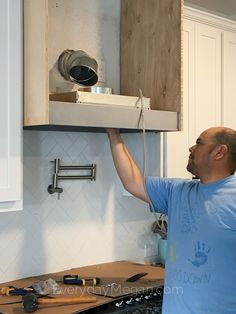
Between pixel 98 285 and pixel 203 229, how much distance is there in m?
0.64

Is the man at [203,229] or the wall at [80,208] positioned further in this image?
the wall at [80,208]

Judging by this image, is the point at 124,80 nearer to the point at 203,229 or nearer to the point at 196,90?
the point at 196,90

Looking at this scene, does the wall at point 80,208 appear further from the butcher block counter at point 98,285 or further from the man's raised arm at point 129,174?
the man's raised arm at point 129,174

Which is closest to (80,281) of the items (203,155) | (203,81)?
(203,155)

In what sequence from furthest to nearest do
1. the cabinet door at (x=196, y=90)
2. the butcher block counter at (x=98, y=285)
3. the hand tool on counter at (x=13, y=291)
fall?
the cabinet door at (x=196, y=90) < the hand tool on counter at (x=13, y=291) < the butcher block counter at (x=98, y=285)

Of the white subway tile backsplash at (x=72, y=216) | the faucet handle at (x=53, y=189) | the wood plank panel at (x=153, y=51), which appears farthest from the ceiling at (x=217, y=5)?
the faucet handle at (x=53, y=189)

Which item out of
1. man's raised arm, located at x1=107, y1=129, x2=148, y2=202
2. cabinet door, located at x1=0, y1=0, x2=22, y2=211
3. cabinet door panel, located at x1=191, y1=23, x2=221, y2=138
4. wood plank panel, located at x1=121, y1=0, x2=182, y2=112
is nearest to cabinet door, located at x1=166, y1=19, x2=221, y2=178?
cabinet door panel, located at x1=191, y1=23, x2=221, y2=138

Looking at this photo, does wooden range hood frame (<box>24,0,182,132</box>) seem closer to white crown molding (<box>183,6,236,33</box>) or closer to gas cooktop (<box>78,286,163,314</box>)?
white crown molding (<box>183,6,236,33</box>)

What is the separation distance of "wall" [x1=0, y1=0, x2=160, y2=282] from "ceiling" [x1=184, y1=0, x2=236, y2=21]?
78 centimetres

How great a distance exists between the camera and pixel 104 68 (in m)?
2.73

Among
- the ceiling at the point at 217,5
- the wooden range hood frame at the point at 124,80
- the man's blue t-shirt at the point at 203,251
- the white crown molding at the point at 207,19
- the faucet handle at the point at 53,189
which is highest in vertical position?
the ceiling at the point at 217,5

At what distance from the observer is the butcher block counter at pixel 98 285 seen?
2.01 meters

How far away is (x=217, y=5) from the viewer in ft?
11.2

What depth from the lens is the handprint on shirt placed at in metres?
1.92
